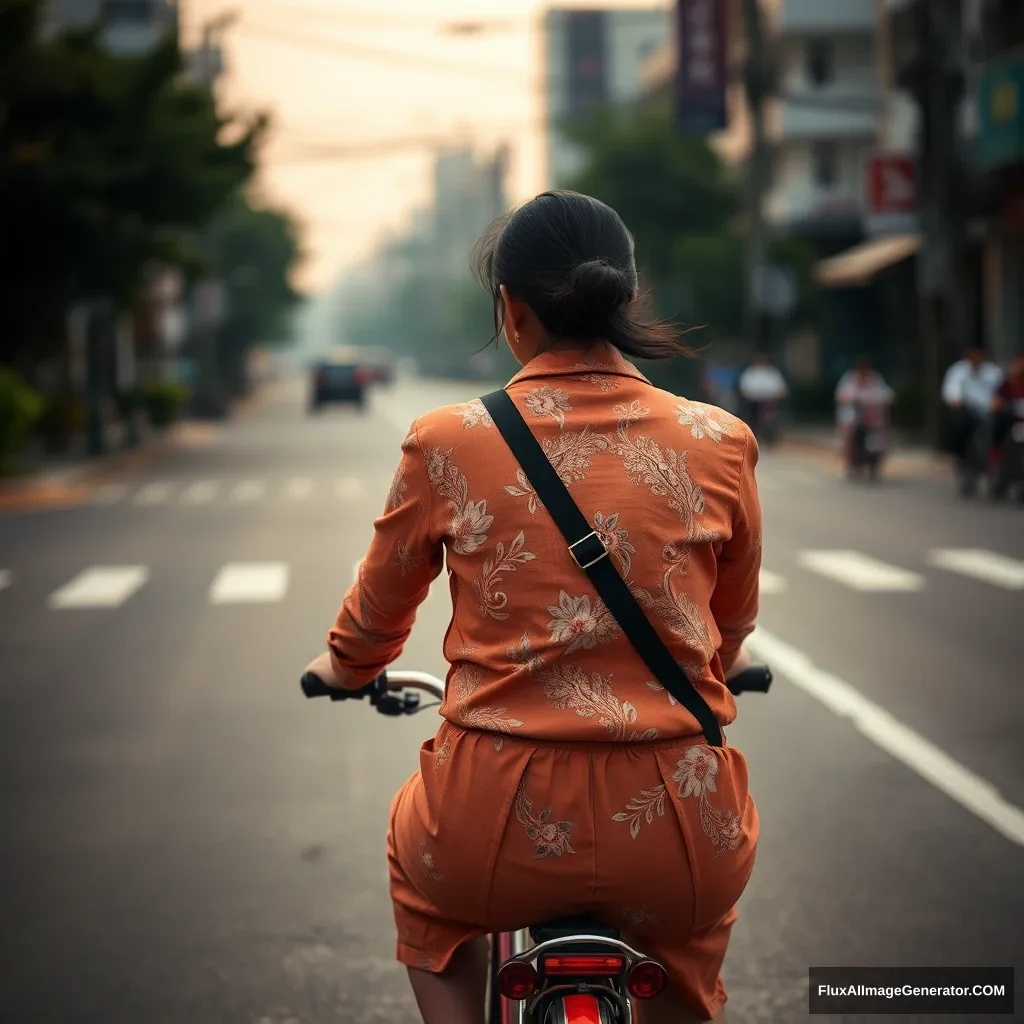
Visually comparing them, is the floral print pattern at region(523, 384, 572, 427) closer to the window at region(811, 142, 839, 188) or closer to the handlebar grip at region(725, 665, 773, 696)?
the handlebar grip at region(725, 665, 773, 696)

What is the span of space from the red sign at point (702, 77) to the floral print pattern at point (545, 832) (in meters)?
35.8

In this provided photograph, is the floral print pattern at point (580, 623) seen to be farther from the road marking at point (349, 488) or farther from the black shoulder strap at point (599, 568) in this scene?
the road marking at point (349, 488)

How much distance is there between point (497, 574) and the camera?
2.66 meters

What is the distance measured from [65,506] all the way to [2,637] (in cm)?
1178

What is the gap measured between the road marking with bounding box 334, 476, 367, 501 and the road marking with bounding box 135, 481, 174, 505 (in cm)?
226

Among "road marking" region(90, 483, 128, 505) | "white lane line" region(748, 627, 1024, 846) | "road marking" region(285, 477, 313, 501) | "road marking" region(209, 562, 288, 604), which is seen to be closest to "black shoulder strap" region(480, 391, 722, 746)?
"white lane line" region(748, 627, 1024, 846)

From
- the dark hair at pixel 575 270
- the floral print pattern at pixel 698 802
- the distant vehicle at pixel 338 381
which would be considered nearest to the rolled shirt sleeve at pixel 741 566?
the dark hair at pixel 575 270

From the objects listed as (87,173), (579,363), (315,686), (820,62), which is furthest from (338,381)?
(579,363)

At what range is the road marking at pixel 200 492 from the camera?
77.2 feet

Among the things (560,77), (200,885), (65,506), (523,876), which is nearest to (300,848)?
(200,885)

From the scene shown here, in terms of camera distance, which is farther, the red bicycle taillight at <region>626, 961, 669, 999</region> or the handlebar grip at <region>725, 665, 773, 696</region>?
the handlebar grip at <region>725, 665, 773, 696</region>

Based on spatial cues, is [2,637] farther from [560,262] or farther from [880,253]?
[880,253]

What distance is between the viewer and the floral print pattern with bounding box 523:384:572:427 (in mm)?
2697

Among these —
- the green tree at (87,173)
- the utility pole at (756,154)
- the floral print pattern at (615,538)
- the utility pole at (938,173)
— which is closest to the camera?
the floral print pattern at (615,538)
